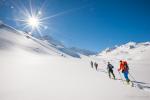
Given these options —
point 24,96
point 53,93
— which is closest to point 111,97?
point 53,93

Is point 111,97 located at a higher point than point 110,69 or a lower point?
lower

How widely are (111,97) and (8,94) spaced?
189 inches

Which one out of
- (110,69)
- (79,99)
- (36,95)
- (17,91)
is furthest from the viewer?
(110,69)

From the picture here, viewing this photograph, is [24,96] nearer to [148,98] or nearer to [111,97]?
[111,97]

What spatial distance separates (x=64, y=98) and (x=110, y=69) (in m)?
12.0

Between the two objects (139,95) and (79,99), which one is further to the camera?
(139,95)

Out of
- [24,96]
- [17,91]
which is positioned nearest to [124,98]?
[24,96]

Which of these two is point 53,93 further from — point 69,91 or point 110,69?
point 110,69

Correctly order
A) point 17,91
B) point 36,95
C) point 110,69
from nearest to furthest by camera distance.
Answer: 1. point 36,95
2. point 17,91
3. point 110,69

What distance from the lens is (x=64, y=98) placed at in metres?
7.82

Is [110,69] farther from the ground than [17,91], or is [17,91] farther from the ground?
[110,69]

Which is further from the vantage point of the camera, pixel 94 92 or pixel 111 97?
pixel 94 92

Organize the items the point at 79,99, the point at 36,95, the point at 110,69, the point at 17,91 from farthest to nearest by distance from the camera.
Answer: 1. the point at 110,69
2. the point at 17,91
3. the point at 36,95
4. the point at 79,99

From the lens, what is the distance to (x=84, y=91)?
9.09 metres
